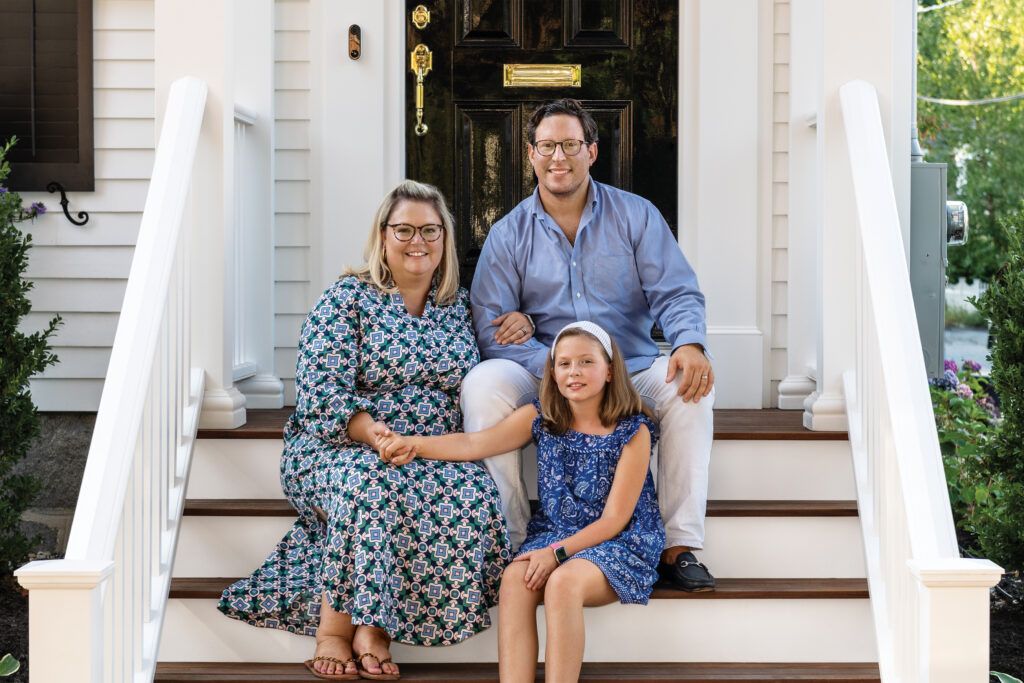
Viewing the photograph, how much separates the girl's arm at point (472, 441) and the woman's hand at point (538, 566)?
0.32 meters

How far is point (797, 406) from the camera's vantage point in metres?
3.61

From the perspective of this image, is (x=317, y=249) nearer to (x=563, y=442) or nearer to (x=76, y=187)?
(x=76, y=187)

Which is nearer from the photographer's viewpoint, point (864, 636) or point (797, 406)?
point (864, 636)

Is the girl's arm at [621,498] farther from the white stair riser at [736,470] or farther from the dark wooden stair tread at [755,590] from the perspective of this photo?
the white stair riser at [736,470]

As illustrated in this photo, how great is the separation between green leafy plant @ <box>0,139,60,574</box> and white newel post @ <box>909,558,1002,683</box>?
287 cm

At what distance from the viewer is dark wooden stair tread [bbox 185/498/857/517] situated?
284 cm

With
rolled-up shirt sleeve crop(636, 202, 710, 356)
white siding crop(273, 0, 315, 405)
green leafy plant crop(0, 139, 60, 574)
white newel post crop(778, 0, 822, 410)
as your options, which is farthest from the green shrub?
green leafy plant crop(0, 139, 60, 574)

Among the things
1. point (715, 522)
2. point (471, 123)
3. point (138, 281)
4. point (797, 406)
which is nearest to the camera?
point (138, 281)

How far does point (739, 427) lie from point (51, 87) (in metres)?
2.77

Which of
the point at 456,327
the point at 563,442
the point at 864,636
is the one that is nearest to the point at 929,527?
the point at 864,636

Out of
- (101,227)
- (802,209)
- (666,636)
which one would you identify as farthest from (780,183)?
(101,227)

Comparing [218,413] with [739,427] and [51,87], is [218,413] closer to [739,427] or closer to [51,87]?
Result: [739,427]

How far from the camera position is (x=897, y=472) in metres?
2.36

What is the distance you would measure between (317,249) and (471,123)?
708 millimetres
